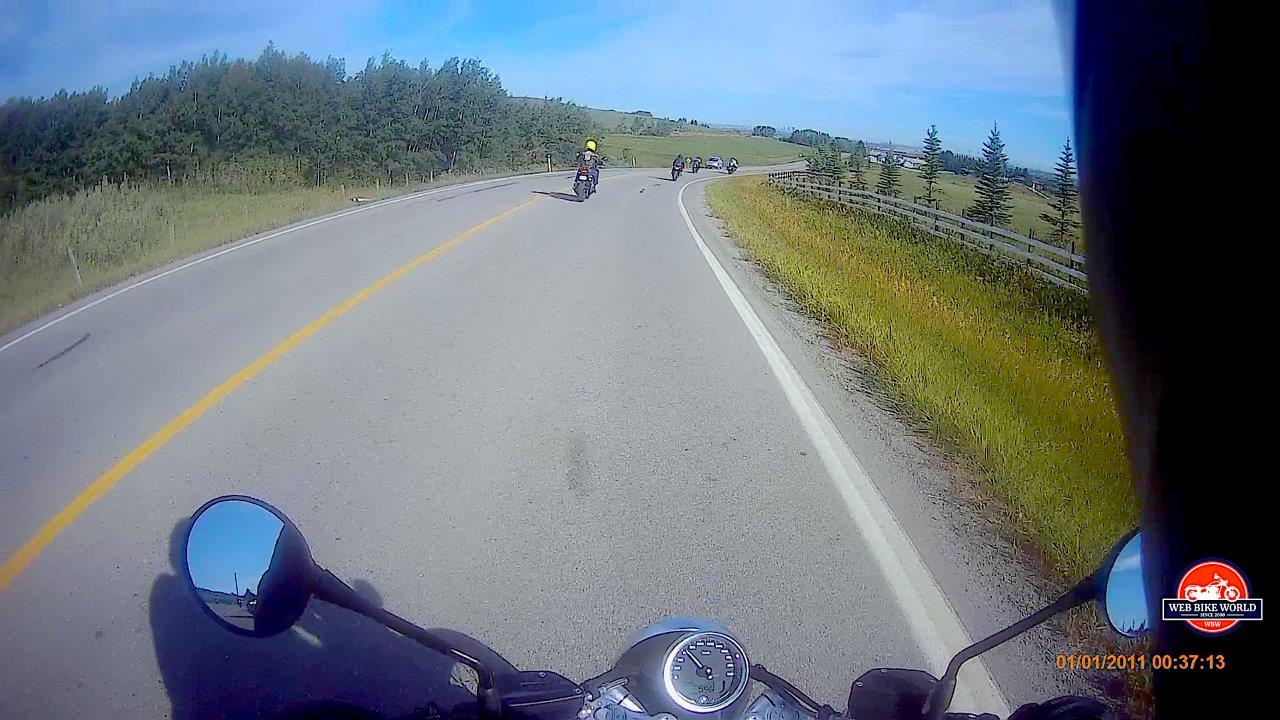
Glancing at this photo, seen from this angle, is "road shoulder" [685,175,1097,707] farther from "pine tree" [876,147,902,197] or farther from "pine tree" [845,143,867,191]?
"pine tree" [845,143,867,191]

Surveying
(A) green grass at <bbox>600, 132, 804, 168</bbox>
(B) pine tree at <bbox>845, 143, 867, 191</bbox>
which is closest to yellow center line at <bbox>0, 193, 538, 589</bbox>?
(B) pine tree at <bbox>845, 143, 867, 191</bbox>

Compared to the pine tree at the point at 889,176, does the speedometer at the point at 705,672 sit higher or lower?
lower

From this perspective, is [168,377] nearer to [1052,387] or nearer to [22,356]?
[22,356]

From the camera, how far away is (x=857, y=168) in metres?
30.7

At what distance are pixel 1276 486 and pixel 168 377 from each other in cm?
811

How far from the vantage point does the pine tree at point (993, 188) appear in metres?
13.7

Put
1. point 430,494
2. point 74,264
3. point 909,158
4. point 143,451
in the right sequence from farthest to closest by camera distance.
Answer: point 909,158
point 74,264
point 143,451
point 430,494

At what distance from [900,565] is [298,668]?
A: 2.82 meters

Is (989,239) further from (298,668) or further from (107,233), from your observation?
(107,233)

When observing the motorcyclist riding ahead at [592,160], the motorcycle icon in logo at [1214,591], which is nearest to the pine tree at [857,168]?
the motorcyclist riding ahead at [592,160]

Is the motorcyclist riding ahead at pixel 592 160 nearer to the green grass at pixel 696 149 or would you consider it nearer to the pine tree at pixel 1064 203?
the pine tree at pixel 1064 203

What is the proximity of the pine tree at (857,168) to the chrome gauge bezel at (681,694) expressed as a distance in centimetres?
2659

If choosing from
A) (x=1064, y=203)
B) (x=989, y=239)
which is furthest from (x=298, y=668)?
(x=989, y=239)

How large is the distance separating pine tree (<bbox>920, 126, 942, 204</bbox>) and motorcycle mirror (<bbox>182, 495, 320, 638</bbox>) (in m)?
17.6
